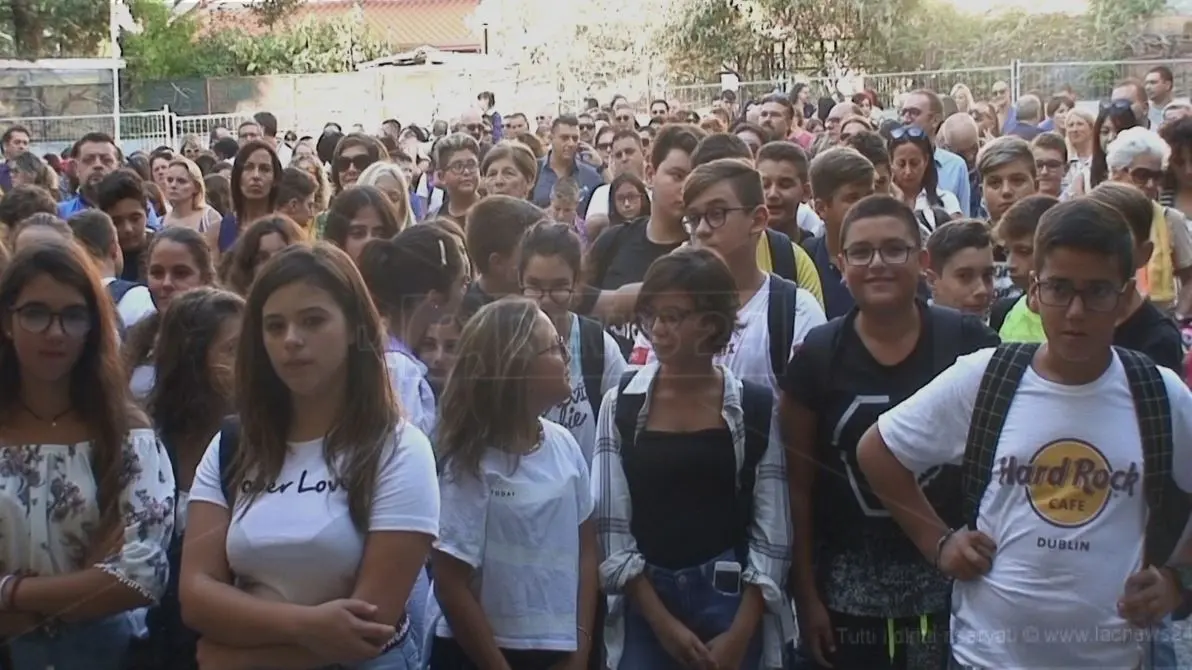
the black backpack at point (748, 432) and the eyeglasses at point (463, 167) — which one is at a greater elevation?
the eyeglasses at point (463, 167)

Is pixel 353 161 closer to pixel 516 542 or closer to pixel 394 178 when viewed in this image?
pixel 394 178

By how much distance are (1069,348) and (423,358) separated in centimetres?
122

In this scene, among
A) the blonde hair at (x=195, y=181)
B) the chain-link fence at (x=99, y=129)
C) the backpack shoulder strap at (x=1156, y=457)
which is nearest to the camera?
the backpack shoulder strap at (x=1156, y=457)

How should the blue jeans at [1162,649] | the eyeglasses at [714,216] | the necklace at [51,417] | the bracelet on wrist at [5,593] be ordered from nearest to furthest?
the blue jeans at [1162,649], the bracelet on wrist at [5,593], the necklace at [51,417], the eyeglasses at [714,216]

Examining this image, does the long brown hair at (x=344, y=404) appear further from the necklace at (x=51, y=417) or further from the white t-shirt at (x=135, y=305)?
the white t-shirt at (x=135, y=305)

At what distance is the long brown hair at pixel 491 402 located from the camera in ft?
7.80

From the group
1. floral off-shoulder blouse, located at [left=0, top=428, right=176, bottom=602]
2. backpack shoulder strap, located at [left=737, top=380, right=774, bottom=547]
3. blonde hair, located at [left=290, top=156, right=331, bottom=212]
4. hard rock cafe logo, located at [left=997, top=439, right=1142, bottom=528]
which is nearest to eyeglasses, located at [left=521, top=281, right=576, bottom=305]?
backpack shoulder strap, located at [left=737, top=380, right=774, bottom=547]

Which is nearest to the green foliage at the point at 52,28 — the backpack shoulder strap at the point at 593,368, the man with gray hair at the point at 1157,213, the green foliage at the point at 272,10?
the green foliage at the point at 272,10

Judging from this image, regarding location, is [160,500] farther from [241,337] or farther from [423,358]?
[423,358]

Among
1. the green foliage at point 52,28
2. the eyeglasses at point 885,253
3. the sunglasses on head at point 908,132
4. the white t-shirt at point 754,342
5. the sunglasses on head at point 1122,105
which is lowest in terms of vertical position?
the white t-shirt at point 754,342

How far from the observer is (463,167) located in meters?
4.88

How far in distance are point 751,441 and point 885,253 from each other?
40 cm

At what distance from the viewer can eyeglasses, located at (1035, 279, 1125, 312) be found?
6.42 feet

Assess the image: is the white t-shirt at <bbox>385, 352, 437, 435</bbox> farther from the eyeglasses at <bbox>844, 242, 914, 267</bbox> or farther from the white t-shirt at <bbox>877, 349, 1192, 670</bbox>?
the white t-shirt at <bbox>877, 349, 1192, 670</bbox>
